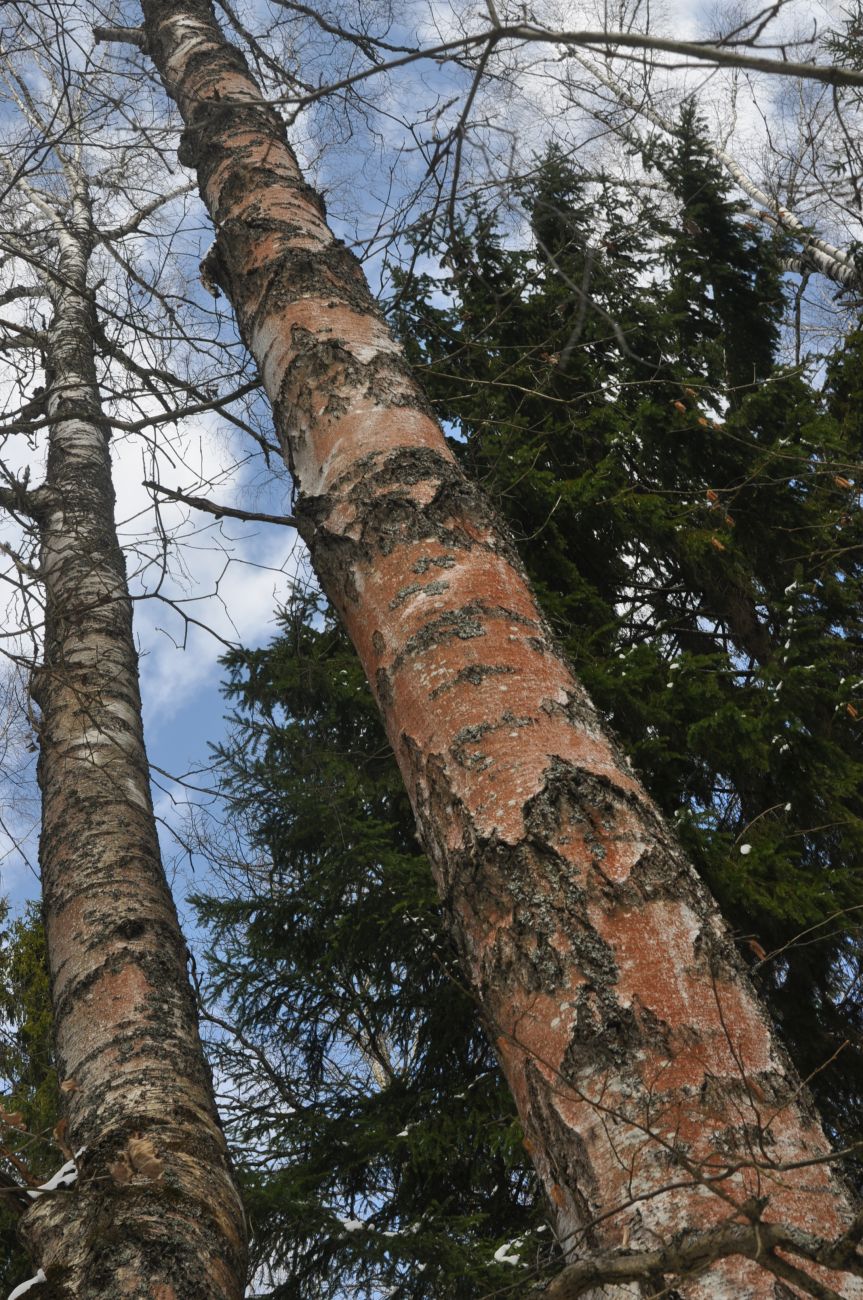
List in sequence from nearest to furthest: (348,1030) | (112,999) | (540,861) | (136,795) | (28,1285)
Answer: (540,861) < (28,1285) < (112,999) < (136,795) < (348,1030)

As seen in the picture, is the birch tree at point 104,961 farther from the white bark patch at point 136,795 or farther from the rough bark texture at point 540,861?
the rough bark texture at point 540,861

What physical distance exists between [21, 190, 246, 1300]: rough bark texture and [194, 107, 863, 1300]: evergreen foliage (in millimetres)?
508

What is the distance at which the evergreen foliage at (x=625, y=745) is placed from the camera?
3848 mm

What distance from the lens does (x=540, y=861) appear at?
1164 mm

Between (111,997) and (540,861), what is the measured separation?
1.45 meters

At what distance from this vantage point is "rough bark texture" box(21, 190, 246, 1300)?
5.13 feet

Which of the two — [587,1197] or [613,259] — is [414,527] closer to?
[587,1197]

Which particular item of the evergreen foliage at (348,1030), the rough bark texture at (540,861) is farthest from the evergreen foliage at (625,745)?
the rough bark texture at (540,861)

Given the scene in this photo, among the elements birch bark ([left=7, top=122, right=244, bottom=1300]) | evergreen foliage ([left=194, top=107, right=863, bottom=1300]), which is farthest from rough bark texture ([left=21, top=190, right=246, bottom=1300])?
evergreen foliage ([left=194, top=107, right=863, bottom=1300])

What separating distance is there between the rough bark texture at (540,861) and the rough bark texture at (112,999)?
81 centimetres

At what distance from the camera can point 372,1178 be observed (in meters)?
4.63

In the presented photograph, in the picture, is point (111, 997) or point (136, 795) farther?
point (136, 795)

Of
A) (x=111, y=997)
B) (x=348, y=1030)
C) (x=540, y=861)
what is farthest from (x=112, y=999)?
(x=348, y=1030)

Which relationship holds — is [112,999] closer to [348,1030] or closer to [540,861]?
[540,861]
